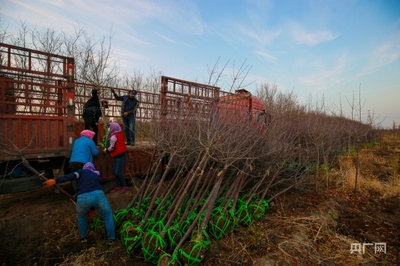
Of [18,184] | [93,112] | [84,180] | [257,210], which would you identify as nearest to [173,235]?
[84,180]

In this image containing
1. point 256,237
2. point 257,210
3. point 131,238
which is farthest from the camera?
point 257,210

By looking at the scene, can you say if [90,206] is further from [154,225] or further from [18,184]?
[18,184]

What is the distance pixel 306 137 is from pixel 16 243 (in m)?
8.68

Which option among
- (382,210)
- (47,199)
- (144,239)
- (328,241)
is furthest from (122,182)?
(382,210)

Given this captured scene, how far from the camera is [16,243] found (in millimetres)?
3730

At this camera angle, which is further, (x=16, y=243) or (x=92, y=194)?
(x=16, y=243)

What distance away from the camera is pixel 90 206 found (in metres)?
3.48

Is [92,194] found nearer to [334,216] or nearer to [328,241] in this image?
[328,241]

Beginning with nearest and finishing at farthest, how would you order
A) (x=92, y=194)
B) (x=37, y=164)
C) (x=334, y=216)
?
(x=92, y=194), (x=37, y=164), (x=334, y=216)

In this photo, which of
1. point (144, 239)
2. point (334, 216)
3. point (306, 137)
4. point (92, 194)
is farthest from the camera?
point (306, 137)

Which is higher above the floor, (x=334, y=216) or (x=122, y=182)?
(x=122, y=182)

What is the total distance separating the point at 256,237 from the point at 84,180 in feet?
9.69

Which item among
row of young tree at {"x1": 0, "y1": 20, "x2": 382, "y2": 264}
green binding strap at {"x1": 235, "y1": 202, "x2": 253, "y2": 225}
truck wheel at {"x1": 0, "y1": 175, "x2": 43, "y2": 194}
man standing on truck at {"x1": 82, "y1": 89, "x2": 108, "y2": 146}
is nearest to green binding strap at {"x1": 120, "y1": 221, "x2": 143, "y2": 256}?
row of young tree at {"x1": 0, "y1": 20, "x2": 382, "y2": 264}

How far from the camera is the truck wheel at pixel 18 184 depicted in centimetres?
385
